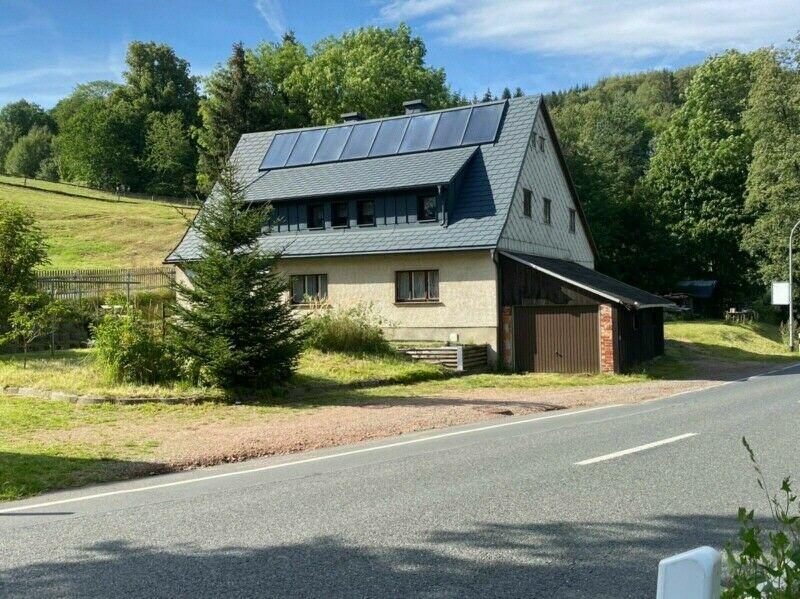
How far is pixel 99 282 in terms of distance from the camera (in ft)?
101

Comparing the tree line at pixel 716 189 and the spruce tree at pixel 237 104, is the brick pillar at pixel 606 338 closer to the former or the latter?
the tree line at pixel 716 189

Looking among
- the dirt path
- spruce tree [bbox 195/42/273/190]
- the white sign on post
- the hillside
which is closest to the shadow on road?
the dirt path

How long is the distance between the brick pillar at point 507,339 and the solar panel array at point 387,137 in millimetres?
7325

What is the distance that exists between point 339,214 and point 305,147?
5468 mm

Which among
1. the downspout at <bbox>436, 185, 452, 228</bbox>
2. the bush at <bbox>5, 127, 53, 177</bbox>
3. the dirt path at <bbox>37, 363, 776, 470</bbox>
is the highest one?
the bush at <bbox>5, 127, 53, 177</bbox>

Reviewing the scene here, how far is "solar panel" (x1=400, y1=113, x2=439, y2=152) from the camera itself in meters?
30.3

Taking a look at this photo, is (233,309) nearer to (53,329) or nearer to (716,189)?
(53,329)

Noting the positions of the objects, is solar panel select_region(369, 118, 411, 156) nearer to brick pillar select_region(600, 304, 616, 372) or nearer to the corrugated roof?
the corrugated roof

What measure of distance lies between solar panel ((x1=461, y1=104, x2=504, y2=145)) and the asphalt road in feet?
65.0

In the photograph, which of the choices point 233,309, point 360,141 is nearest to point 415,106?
point 360,141

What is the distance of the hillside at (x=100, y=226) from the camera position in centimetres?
5025

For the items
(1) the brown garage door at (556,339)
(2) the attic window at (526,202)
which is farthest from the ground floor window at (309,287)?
(2) the attic window at (526,202)

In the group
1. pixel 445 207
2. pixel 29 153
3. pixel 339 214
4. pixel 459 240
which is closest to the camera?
pixel 459 240

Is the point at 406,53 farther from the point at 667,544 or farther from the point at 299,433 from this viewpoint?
the point at 667,544
